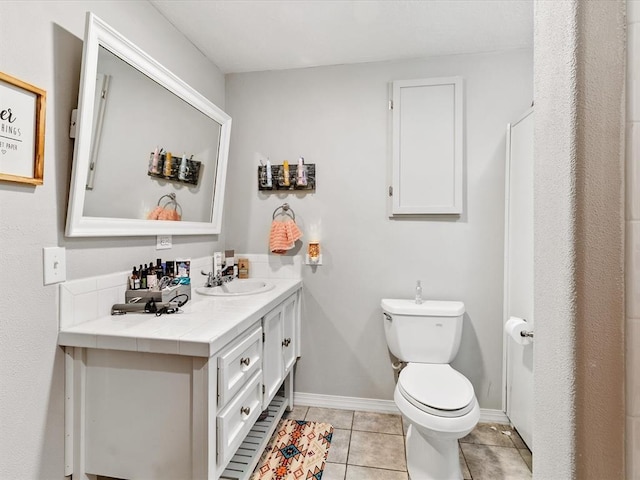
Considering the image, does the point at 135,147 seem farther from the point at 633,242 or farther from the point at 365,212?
the point at 633,242

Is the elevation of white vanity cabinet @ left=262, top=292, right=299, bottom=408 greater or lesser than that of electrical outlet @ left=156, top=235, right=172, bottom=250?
lesser

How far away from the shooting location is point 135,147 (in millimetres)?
1538

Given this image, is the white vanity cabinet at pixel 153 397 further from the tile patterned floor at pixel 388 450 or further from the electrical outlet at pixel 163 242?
the tile patterned floor at pixel 388 450

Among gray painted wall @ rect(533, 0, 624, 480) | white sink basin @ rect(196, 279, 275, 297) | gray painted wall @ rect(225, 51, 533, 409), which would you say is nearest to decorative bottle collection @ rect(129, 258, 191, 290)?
white sink basin @ rect(196, 279, 275, 297)

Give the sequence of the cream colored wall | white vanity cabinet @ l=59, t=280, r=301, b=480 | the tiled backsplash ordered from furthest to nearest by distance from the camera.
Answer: the tiled backsplash → white vanity cabinet @ l=59, t=280, r=301, b=480 → the cream colored wall

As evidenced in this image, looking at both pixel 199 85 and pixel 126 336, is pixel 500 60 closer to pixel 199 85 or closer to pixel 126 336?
pixel 199 85

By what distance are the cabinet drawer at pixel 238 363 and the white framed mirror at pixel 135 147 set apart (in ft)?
2.34

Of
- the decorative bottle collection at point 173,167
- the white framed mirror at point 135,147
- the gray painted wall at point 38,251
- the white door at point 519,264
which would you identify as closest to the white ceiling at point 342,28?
the white framed mirror at point 135,147

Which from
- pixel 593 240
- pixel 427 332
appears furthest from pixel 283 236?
pixel 593 240

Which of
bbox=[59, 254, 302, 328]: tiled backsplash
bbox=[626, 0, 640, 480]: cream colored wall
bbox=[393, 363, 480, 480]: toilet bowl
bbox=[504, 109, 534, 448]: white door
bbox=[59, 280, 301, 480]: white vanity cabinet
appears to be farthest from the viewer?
bbox=[504, 109, 534, 448]: white door

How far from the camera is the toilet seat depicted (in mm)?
1504

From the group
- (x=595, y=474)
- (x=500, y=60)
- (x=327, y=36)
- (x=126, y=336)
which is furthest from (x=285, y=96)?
(x=595, y=474)

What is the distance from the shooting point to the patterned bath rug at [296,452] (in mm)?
1698

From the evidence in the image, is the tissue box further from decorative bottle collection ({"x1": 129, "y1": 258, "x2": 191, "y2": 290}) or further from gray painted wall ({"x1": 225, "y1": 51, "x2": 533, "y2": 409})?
gray painted wall ({"x1": 225, "y1": 51, "x2": 533, "y2": 409})
